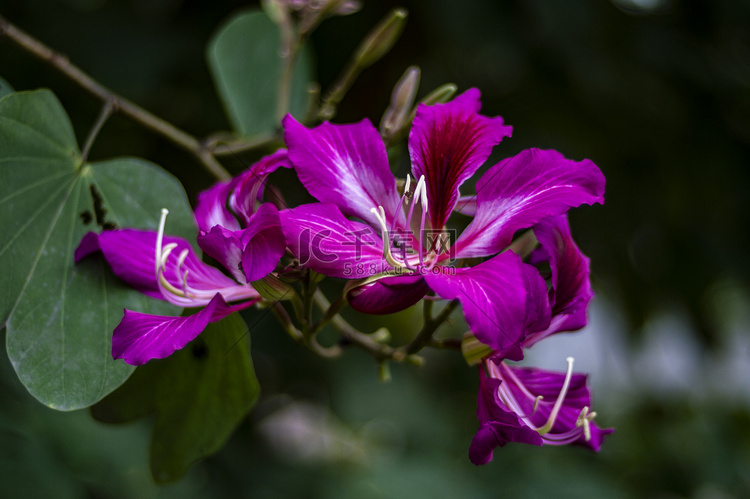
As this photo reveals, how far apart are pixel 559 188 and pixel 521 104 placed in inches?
62.9

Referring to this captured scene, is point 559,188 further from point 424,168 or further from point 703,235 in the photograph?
point 703,235

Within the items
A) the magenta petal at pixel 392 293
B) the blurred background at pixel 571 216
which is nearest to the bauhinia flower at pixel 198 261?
the magenta petal at pixel 392 293

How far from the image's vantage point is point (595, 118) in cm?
229

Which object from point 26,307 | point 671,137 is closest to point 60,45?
point 26,307

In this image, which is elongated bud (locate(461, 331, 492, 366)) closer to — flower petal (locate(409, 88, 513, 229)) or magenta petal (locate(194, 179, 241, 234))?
flower petal (locate(409, 88, 513, 229))

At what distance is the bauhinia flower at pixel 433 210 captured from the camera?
27.7 inches

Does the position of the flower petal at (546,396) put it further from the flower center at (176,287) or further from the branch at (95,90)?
the branch at (95,90)

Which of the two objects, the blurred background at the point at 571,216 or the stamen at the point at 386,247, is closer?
the stamen at the point at 386,247

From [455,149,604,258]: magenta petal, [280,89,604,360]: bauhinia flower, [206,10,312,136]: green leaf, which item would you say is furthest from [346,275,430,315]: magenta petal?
[206,10,312,136]: green leaf

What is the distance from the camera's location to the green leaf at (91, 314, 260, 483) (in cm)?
106

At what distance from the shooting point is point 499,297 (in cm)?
67

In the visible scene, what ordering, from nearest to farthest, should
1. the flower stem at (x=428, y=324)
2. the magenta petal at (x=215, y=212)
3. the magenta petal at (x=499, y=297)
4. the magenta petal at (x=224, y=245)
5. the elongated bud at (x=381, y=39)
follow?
1. the magenta petal at (x=499, y=297)
2. the magenta petal at (x=224, y=245)
3. the flower stem at (x=428, y=324)
4. the magenta petal at (x=215, y=212)
5. the elongated bud at (x=381, y=39)

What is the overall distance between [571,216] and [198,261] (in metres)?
1.69

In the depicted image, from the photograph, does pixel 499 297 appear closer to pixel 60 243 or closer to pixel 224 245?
pixel 224 245
